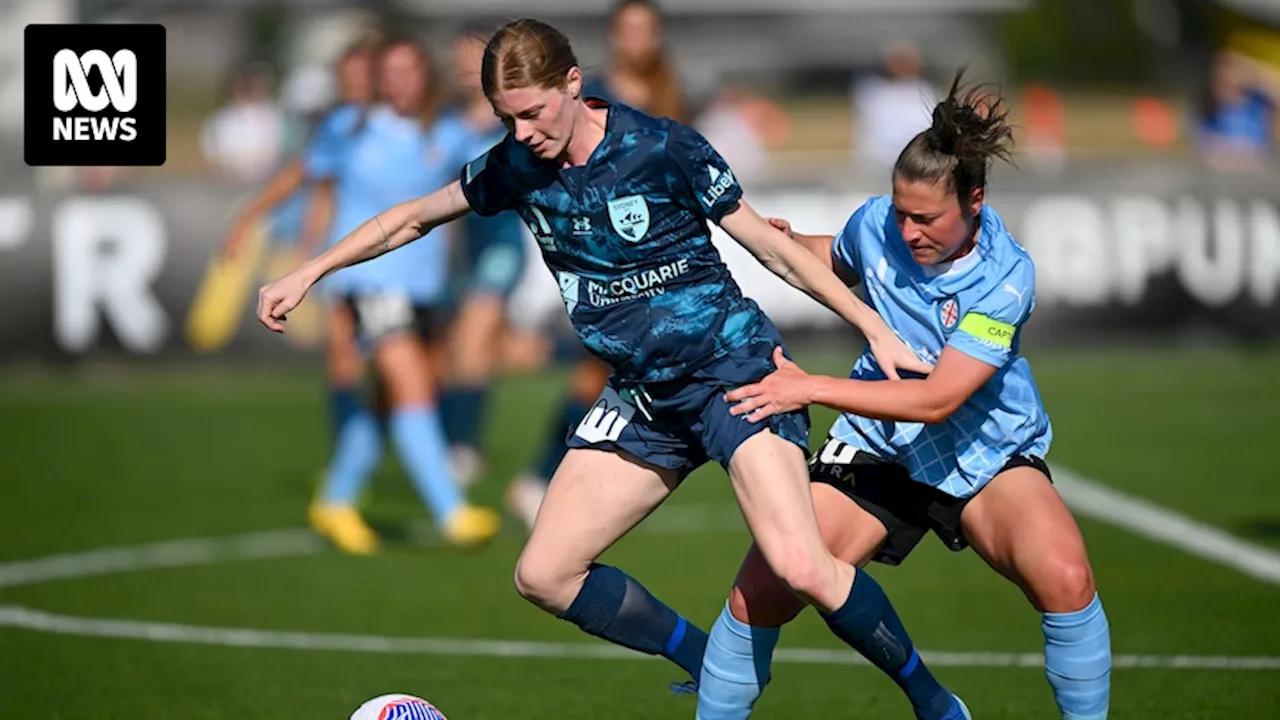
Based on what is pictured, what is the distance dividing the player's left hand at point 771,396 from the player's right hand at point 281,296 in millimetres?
1423

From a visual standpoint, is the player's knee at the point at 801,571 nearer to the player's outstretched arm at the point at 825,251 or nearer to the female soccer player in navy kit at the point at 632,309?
the female soccer player in navy kit at the point at 632,309

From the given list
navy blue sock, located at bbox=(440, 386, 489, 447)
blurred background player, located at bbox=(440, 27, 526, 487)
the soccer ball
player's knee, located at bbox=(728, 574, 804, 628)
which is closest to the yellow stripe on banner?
player's knee, located at bbox=(728, 574, 804, 628)

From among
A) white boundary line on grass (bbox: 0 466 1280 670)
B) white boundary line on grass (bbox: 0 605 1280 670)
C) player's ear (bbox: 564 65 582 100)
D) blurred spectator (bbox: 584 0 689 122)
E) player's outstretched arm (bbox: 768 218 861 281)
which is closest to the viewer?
player's ear (bbox: 564 65 582 100)

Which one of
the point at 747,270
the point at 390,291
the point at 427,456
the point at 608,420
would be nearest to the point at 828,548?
→ the point at 608,420

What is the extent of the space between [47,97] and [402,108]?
2864mm

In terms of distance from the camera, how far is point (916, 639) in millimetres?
7492

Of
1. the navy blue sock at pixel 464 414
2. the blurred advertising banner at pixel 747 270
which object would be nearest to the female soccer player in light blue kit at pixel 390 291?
the navy blue sock at pixel 464 414

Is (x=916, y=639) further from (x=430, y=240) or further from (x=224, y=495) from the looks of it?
(x=224, y=495)

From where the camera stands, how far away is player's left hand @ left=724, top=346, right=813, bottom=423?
5262 millimetres

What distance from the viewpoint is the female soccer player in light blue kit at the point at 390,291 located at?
31.6 ft

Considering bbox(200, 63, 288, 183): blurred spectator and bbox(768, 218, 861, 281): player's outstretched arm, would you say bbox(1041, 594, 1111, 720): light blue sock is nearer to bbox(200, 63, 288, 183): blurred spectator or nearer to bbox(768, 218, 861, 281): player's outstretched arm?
bbox(768, 218, 861, 281): player's outstretched arm

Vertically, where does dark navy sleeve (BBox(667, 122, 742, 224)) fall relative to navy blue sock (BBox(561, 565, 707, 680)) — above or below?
above

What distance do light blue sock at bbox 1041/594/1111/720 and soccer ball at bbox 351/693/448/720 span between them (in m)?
1.95

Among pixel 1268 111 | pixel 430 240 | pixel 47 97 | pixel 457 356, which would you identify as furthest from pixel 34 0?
pixel 1268 111
